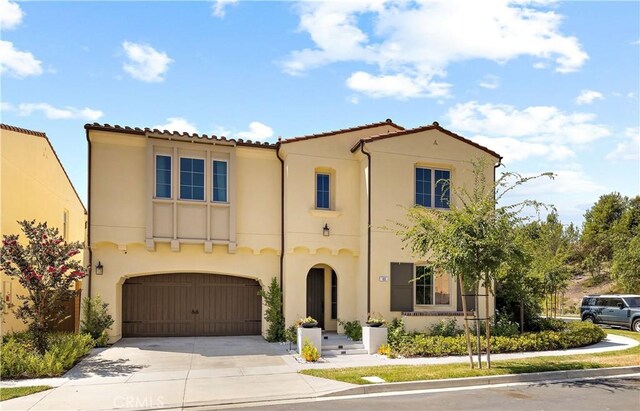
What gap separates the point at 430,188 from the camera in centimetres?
1581

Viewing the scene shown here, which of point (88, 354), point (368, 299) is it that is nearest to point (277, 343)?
point (368, 299)

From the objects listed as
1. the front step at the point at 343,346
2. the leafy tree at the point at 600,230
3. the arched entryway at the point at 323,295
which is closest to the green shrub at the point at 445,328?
the front step at the point at 343,346

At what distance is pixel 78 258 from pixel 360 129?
14.4m

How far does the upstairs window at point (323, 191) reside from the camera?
614 inches

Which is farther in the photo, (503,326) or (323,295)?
(323,295)

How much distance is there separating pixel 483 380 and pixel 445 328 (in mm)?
4049

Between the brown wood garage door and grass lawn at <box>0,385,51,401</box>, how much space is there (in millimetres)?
5899

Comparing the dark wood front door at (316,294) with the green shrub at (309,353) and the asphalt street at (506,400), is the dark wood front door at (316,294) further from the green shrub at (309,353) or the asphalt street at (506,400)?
the asphalt street at (506,400)

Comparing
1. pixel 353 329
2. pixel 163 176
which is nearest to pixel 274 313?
pixel 353 329

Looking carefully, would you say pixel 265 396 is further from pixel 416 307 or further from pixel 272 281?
pixel 416 307

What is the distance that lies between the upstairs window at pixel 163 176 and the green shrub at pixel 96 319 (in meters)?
3.56

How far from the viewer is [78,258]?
70.0 feet

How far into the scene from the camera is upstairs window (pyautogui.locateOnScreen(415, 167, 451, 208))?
15.7 m

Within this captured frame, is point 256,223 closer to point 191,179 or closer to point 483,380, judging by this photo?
point 191,179
